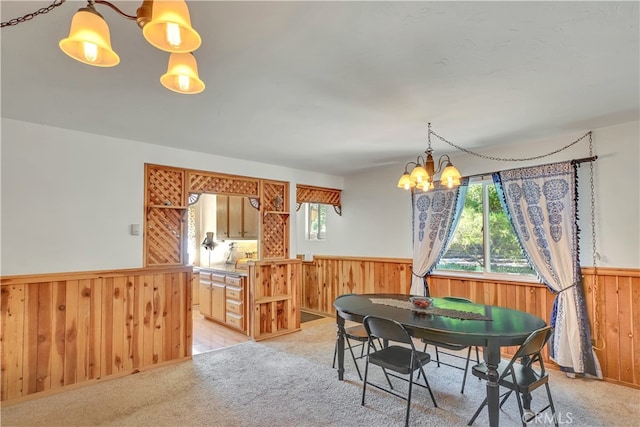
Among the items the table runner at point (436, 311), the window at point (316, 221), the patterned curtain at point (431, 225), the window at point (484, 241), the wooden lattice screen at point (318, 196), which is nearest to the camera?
the table runner at point (436, 311)

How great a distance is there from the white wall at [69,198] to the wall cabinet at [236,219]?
203cm

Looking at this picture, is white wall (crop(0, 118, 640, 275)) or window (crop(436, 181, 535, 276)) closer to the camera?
white wall (crop(0, 118, 640, 275))

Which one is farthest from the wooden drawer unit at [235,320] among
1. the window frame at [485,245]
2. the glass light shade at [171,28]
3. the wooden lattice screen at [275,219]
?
the glass light shade at [171,28]

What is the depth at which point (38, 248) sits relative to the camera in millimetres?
2885

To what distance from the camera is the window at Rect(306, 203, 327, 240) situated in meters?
6.20

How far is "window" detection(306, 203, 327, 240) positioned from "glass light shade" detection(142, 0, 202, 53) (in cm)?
512

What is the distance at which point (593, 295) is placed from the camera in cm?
317

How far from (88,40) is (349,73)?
140 centimetres

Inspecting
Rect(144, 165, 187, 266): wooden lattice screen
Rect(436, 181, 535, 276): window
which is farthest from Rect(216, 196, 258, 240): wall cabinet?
Rect(436, 181, 535, 276): window

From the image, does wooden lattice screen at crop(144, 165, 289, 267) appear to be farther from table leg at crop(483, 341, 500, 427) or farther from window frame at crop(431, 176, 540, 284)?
table leg at crop(483, 341, 500, 427)

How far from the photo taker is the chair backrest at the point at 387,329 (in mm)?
2383

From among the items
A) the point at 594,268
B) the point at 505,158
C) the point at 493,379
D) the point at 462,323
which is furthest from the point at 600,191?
the point at 493,379

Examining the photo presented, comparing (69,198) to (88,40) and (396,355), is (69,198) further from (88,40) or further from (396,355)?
(396,355)

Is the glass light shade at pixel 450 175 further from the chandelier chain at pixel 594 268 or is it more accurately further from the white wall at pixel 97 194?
the chandelier chain at pixel 594 268
